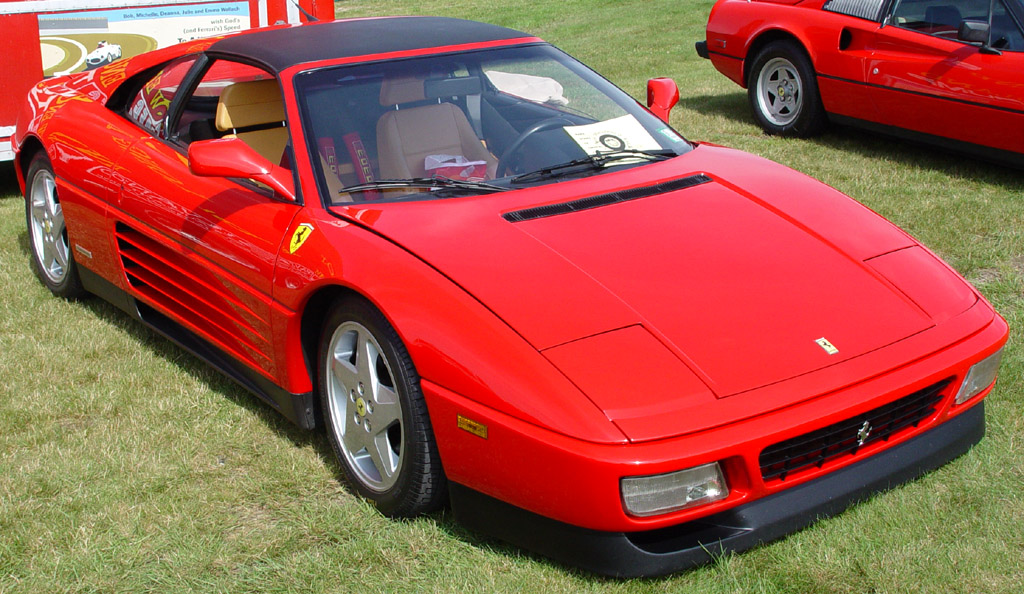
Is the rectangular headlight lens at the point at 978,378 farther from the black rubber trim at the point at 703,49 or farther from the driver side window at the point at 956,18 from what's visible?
the black rubber trim at the point at 703,49

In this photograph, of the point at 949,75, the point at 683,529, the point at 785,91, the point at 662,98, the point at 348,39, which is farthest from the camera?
the point at 785,91

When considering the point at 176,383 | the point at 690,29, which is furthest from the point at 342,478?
the point at 690,29

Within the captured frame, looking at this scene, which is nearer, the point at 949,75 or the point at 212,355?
the point at 212,355

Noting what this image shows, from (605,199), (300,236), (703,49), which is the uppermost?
(605,199)

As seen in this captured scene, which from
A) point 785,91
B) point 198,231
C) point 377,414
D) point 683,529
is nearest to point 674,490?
point 683,529

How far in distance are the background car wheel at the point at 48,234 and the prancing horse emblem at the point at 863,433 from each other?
3682mm

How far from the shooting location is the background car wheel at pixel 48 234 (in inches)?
194

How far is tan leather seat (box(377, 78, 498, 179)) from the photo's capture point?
138 inches

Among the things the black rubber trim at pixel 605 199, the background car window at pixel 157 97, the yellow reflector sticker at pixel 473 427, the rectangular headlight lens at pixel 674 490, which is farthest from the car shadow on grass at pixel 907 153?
the yellow reflector sticker at pixel 473 427

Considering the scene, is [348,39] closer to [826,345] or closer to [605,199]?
[605,199]

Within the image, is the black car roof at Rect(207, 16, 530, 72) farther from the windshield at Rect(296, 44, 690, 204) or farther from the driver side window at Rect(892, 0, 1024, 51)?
the driver side window at Rect(892, 0, 1024, 51)

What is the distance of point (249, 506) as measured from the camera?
332 cm

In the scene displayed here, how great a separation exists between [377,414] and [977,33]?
4.88 metres

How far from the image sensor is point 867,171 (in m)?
6.62
